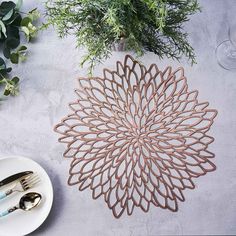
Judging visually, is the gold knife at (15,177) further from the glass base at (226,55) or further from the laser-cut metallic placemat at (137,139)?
the glass base at (226,55)

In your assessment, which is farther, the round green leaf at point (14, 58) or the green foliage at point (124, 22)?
the round green leaf at point (14, 58)

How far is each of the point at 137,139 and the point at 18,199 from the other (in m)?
0.32

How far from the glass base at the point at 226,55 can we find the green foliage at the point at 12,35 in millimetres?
482

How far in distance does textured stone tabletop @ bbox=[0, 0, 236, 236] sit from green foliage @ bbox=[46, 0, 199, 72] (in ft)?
0.28

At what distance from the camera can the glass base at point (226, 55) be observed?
1.23 m

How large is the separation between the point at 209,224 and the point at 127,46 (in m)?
0.48

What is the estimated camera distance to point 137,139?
3.80 ft

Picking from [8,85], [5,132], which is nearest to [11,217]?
[5,132]

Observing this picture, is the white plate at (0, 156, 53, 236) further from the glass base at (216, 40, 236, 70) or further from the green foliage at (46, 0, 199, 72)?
the glass base at (216, 40, 236, 70)

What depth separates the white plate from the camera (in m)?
1.13

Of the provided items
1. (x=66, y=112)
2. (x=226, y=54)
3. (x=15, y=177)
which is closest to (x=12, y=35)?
(x=66, y=112)

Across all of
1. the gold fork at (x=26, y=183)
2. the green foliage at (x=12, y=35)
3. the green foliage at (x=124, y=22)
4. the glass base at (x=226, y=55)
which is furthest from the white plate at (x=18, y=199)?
the glass base at (x=226, y=55)

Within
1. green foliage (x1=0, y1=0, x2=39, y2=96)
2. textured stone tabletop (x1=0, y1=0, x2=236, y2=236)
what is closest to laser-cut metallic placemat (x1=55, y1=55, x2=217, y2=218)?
textured stone tabletop (x1=0, y1=0, x2=236, y2=236)

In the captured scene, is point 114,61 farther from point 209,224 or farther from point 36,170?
point 209,224
